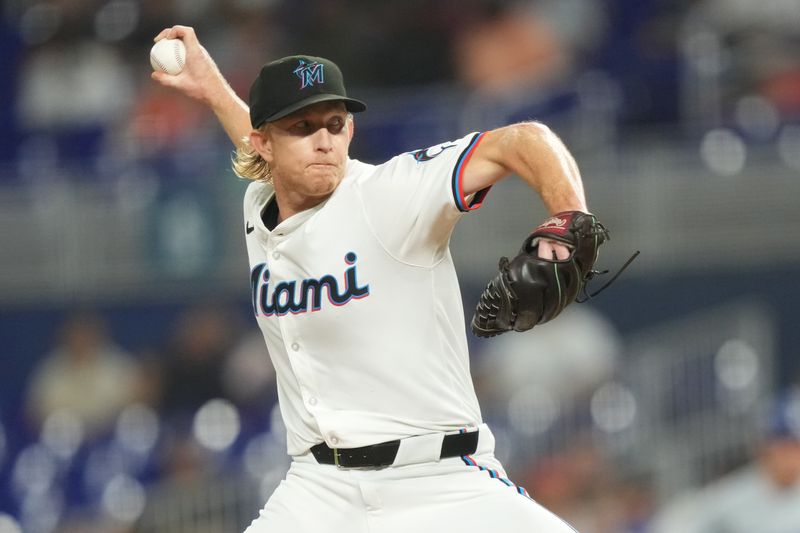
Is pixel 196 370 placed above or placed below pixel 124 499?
above

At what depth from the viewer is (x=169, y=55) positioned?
5.05m

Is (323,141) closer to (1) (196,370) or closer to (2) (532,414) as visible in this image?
(2) (532,414)

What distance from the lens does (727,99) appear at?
998 cm

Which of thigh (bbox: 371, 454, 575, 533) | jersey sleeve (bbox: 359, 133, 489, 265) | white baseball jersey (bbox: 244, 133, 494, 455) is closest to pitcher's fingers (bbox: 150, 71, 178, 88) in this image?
white baseball jersey (bbox: 244, 133, 494, 455)

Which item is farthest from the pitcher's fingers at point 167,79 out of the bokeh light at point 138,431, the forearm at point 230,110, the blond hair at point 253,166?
the bokeh light at point 138,431

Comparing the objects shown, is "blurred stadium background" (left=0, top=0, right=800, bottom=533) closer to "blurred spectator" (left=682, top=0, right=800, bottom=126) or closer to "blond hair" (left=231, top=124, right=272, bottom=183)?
"blurred spectator" (left=682, top=0, right=800, bottom=126)

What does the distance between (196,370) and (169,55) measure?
498 cm

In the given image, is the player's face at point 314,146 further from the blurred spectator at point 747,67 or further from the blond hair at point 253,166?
the blurred spectator at point 747,67

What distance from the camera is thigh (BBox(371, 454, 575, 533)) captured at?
4.01m

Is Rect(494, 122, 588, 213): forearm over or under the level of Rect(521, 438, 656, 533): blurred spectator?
over

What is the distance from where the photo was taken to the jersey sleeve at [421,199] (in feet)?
12.6

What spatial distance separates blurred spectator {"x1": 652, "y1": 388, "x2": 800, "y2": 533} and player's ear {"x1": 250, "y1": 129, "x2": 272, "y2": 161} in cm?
432

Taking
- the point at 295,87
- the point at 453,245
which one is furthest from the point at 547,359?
the point at 295,87

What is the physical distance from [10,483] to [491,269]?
138 inches
